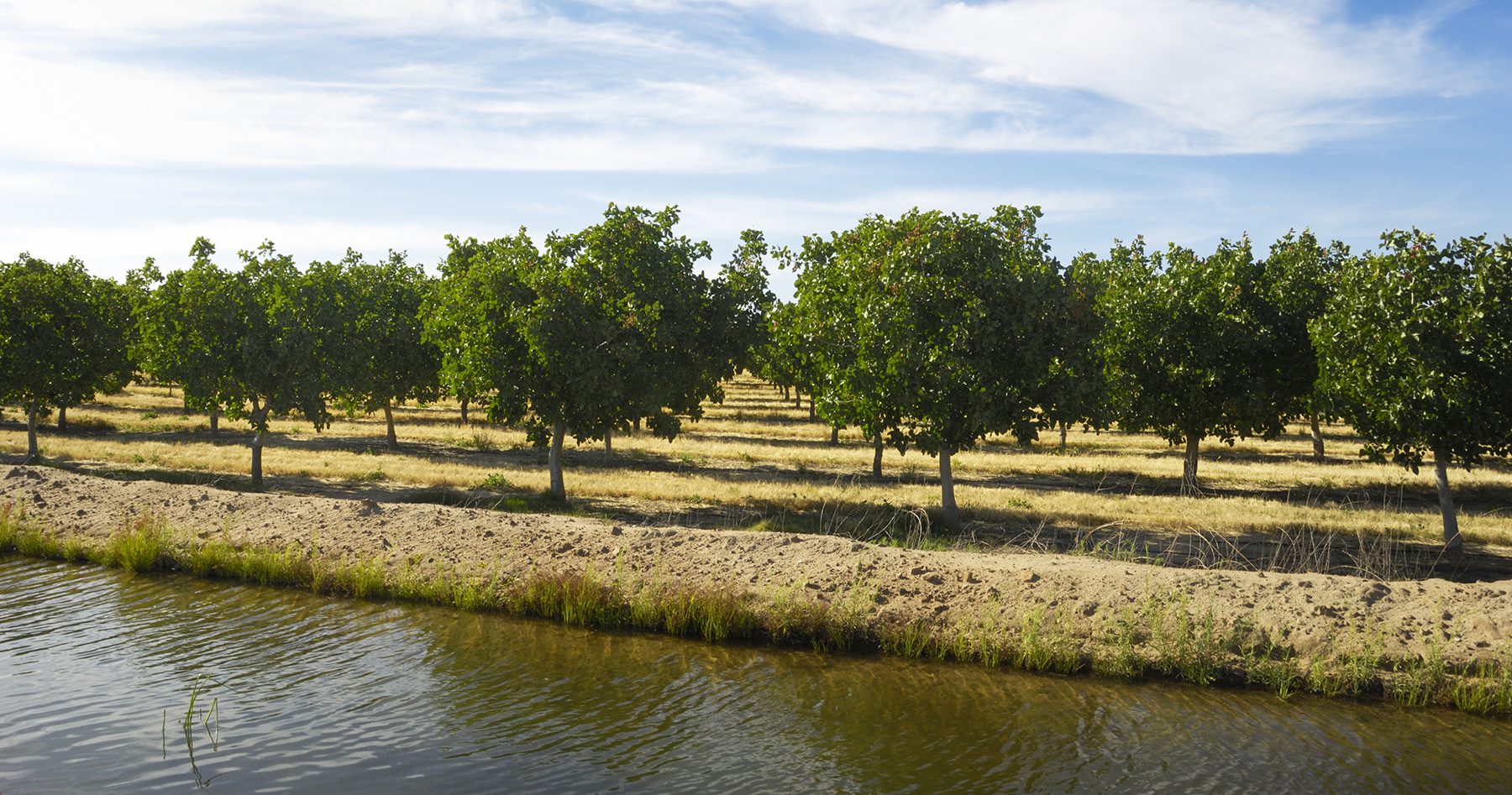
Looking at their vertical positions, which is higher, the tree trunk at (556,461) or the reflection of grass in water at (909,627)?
the tree trunk at (556,461)

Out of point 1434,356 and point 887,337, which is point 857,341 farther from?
point 1434,356

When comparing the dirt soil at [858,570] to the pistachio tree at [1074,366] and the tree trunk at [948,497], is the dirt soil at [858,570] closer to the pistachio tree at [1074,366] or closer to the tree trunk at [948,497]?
the pistachio tree at [1074,366]

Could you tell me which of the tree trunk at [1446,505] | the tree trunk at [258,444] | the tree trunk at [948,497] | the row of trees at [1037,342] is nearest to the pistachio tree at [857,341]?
the row of trees at [1037,342]

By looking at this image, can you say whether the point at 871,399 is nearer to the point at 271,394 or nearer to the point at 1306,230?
the point at 271,394

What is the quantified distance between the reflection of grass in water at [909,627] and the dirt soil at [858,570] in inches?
8.7

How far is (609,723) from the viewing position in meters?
13.2

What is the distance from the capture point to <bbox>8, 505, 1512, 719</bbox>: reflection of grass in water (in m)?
15.0

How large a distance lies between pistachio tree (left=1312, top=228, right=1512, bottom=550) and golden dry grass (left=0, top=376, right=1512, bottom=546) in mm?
3478

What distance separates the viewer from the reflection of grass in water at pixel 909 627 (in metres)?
15.0

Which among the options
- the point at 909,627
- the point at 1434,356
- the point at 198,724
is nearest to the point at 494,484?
the point at 909,627

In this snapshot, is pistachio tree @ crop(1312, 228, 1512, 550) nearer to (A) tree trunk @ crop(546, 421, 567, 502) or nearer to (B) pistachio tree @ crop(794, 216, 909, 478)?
(B) pistachio tree @ crop(794, 216, 909, 478)

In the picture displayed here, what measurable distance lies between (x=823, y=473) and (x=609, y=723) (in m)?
34.1

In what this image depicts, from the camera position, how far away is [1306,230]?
6544 centimetres

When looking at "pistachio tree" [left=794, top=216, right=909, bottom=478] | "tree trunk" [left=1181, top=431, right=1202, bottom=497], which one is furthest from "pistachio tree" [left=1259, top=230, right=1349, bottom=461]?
"pistachio tree" [left=794, top=216, right=909, bottom=478]
